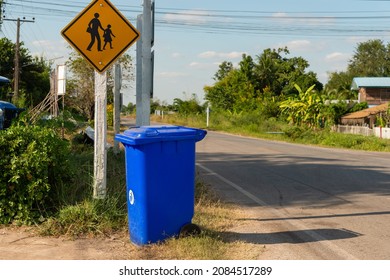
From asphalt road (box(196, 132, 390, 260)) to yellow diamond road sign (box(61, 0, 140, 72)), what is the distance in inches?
114

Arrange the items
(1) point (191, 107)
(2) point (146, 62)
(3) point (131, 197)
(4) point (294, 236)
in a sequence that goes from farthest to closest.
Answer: (1) point (191, 107)
(2) point (146, 62)
(4) point (294, 236)
(3) point (131, 197)

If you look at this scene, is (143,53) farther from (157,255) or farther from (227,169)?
(227,169)

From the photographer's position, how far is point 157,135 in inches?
226

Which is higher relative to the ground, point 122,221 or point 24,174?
point 24,174

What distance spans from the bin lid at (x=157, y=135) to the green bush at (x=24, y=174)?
4.76 ft

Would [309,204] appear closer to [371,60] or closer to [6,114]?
[6,114]

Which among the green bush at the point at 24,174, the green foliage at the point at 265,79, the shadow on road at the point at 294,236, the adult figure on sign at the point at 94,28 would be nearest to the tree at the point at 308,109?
the green foliage at the point at 265,79

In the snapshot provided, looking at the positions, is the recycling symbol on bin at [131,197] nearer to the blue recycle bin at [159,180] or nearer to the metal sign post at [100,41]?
the blue recycle bin at [159,180]

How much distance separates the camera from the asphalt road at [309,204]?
6.25 metres

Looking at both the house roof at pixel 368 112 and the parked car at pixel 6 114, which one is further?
the house roof at pixel 368 112

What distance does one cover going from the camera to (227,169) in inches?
555

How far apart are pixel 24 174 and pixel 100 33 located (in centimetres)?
212

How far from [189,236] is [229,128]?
43.8 m

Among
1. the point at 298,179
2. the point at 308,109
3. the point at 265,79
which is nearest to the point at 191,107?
the point at 265,79
